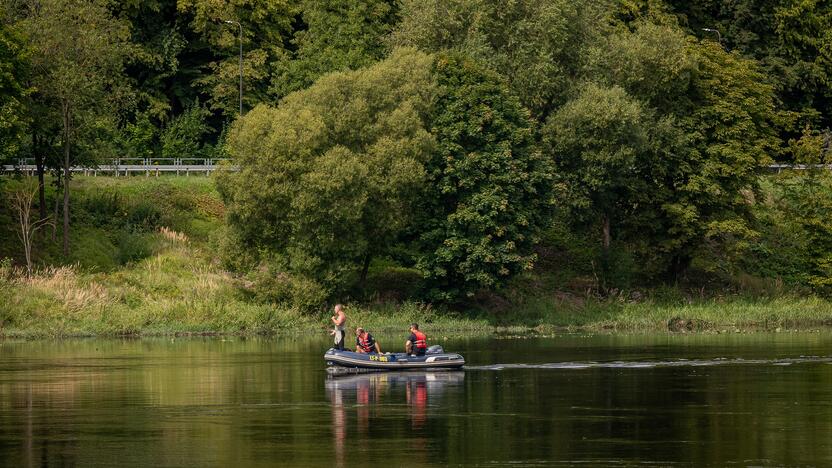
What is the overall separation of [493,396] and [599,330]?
32.7 metres

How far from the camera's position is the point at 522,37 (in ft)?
274

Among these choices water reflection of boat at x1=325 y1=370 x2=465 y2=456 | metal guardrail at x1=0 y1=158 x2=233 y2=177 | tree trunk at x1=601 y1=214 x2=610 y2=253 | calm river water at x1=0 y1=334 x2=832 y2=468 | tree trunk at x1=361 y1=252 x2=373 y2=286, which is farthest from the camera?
metal guardrail at x1=0 y1=158 x2=233 y2=177

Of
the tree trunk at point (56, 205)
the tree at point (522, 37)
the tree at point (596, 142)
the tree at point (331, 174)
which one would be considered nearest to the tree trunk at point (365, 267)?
the tree at point (331, 174)

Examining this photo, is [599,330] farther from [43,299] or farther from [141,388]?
[141,388]

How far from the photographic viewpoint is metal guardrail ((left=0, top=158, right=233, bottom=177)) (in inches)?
3610

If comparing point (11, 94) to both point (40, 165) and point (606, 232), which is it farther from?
point (606, 232)

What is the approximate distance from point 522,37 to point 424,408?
4679cm

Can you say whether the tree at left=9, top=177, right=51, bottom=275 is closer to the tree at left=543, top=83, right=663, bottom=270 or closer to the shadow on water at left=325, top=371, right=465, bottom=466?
the tree at left=543, top=83, right=663, bottom=270

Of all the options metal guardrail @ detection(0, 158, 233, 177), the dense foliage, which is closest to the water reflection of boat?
the dense foliage

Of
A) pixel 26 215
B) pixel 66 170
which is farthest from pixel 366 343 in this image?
pixel 66 170

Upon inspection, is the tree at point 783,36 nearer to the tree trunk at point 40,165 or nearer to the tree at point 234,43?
the tree at point 234,43

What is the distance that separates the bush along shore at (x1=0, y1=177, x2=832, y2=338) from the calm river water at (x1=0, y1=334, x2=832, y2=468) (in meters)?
10.2

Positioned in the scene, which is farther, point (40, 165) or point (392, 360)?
point (40, 165)

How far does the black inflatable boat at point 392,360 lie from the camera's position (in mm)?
49844
